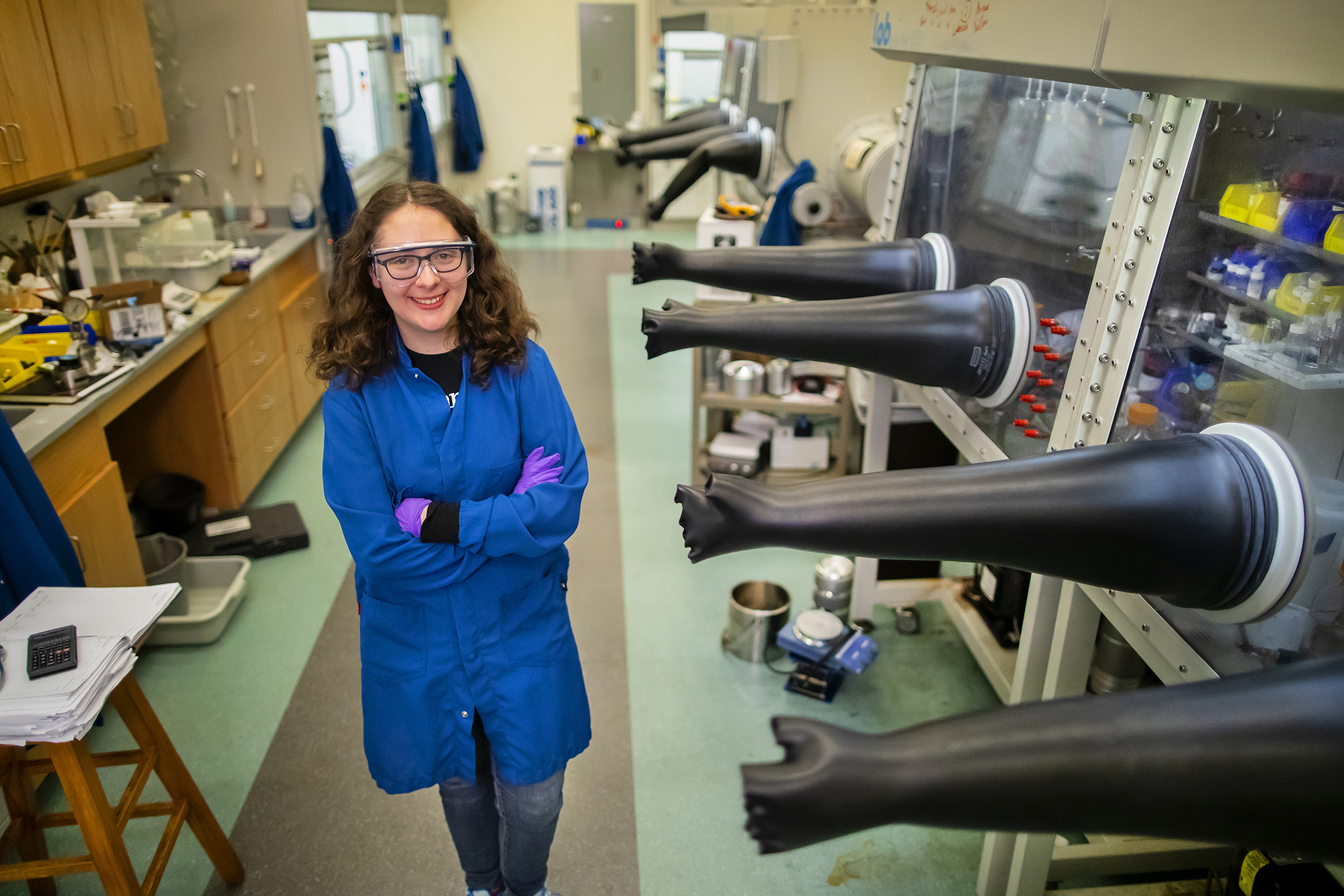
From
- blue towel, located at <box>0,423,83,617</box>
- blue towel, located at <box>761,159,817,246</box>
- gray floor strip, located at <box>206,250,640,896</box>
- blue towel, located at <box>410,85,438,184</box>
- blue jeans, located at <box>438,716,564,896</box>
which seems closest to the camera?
blue jeans, located at <box>438,716,564,896</box>

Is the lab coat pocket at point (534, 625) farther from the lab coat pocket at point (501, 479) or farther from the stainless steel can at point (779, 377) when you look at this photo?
the stainless steel can at point (779, 377)

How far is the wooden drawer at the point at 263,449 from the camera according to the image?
3.54 meters

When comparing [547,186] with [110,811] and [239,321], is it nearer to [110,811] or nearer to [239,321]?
[239,321]

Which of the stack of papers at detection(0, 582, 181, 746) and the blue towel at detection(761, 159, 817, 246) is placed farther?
the blue towel at detection(761, 159, 817, 246)

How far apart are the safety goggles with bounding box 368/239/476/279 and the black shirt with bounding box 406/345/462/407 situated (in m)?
0.14

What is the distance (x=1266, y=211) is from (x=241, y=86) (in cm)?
460

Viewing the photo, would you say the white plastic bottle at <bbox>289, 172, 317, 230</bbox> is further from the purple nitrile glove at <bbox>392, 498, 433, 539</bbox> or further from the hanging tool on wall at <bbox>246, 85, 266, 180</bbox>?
the purple nitrile glove at <bbox>392, 498, 433, 539</bbox>

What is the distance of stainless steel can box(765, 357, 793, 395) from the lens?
136 inches

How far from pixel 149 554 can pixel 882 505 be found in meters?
2.89

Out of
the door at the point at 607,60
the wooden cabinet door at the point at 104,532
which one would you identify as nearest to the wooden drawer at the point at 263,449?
the wooden cabinet door at the point at 104,532

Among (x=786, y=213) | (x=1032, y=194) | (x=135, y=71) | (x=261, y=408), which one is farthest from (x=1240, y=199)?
(x=135, y=71)

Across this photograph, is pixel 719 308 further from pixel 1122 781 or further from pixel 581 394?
pixel 581 394

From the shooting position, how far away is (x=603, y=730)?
2459 mm

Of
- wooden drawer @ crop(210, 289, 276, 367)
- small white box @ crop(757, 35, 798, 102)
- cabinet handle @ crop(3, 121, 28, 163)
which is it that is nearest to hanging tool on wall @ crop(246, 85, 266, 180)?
wooden drawer @ crop(210, 289, 276, 367)
